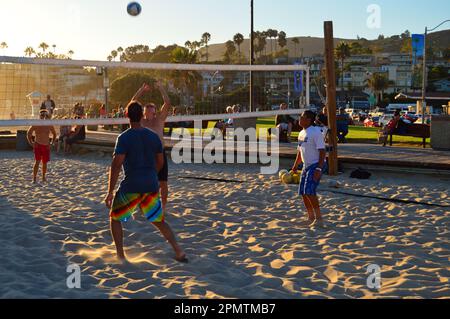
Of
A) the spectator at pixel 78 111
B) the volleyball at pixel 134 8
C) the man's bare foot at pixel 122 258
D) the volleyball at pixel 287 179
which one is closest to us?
the man's bare foot at pixel 122 258

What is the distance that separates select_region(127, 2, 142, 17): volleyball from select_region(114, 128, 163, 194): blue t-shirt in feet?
28.7

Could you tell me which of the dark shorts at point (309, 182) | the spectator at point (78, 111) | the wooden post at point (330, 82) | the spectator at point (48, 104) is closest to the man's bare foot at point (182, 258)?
the dark shorts at point (309, 182)

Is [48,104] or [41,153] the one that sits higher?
[48,104]

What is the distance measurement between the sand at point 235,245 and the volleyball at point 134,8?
205 inches

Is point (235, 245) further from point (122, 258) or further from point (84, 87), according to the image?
point (84, 87)

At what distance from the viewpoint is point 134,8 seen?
13164 millimetres

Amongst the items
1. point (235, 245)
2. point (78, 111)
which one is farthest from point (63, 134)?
point (235, 245)

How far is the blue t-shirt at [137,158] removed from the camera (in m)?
4.82

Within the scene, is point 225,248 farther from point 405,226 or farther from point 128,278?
point 405,226

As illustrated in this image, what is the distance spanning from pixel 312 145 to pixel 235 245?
1613 mm

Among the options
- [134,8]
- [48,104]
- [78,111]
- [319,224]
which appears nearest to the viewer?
[319,224]

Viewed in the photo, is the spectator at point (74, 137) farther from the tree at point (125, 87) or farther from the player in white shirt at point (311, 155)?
the tree at point (125, 87)

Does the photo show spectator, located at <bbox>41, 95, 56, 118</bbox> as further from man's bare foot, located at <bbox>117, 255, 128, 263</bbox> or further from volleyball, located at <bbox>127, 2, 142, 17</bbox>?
man's bare foot, located at <bbox>117, 255, 128, 263</bbox>

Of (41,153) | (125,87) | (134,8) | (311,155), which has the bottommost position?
(41,153)
